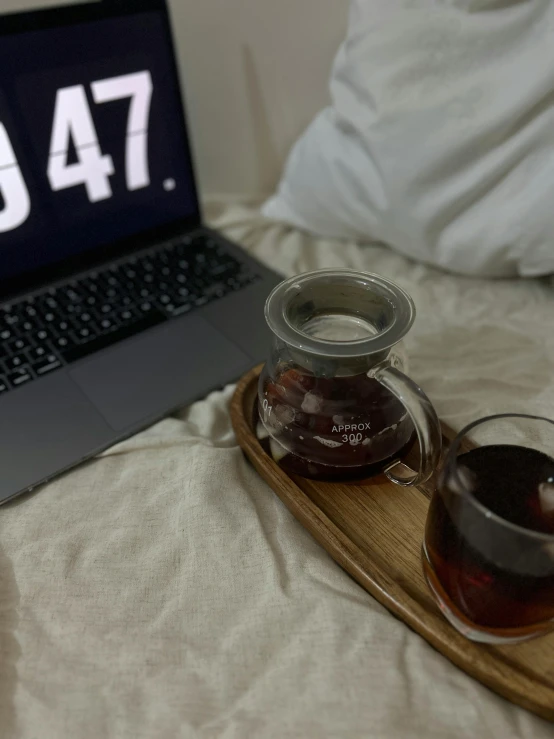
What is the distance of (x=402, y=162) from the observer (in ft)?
2.01

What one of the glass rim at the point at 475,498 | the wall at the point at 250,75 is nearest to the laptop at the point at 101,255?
the wall at the point at 250,75

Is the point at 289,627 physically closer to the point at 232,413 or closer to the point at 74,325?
the point at 232,413

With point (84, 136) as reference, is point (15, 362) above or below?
below

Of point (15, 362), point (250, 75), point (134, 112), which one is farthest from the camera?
point (250, 75)

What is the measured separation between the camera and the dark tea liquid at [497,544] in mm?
306

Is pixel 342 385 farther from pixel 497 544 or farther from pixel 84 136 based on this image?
pixel 84 136

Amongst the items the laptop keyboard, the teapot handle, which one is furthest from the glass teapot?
the laptop keyboard

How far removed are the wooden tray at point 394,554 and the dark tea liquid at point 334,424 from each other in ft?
0.05

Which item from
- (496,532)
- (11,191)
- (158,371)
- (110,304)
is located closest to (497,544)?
(496,532)

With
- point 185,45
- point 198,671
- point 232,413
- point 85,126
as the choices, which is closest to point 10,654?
point 198,671

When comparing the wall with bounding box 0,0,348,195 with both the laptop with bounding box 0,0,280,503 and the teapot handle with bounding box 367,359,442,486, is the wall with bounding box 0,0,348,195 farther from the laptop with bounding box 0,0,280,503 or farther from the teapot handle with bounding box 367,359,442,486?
the teapot handle with bounding box 367,359,442,486

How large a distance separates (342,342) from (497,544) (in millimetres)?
149

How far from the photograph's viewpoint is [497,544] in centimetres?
31

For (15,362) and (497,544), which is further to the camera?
(15,362)
